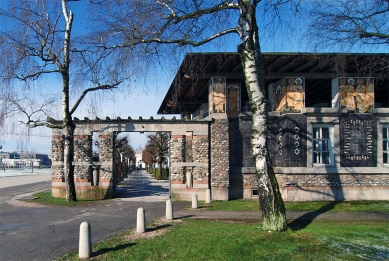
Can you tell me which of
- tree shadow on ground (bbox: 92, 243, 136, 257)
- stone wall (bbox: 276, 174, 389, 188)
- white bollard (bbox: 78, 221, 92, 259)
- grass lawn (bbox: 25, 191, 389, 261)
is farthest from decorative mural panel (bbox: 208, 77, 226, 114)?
white bollard (bbox: 78, 221, 92, 259)

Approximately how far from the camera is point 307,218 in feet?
40.3

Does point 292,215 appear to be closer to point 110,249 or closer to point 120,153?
point 110,249

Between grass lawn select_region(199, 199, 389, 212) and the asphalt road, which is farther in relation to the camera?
grass lawn select_region(199, 199, 389, 212)

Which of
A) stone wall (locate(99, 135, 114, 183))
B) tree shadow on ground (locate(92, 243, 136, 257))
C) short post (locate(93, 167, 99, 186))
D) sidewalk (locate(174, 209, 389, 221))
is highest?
stone wall (locate(99, 135, 114, 183))

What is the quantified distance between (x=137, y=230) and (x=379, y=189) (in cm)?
1372

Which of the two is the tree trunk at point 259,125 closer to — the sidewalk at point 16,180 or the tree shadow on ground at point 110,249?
the tree shadow on ground at point 110,249

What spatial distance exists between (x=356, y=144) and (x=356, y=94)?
2671 millimetres

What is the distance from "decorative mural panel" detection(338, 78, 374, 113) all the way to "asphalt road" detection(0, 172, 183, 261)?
10.3m

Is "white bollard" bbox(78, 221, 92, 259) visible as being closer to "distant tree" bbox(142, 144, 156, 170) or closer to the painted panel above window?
the painted panel above window

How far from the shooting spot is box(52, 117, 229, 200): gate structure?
18297 mm

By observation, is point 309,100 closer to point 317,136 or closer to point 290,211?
point 317,136

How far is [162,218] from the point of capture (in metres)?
12.4

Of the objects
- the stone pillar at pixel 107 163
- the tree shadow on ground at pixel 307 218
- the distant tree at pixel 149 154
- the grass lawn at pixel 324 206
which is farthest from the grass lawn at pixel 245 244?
the distant tree at pixel 149 154

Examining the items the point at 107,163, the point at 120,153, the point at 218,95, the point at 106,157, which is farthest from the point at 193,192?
the point at 120,153
